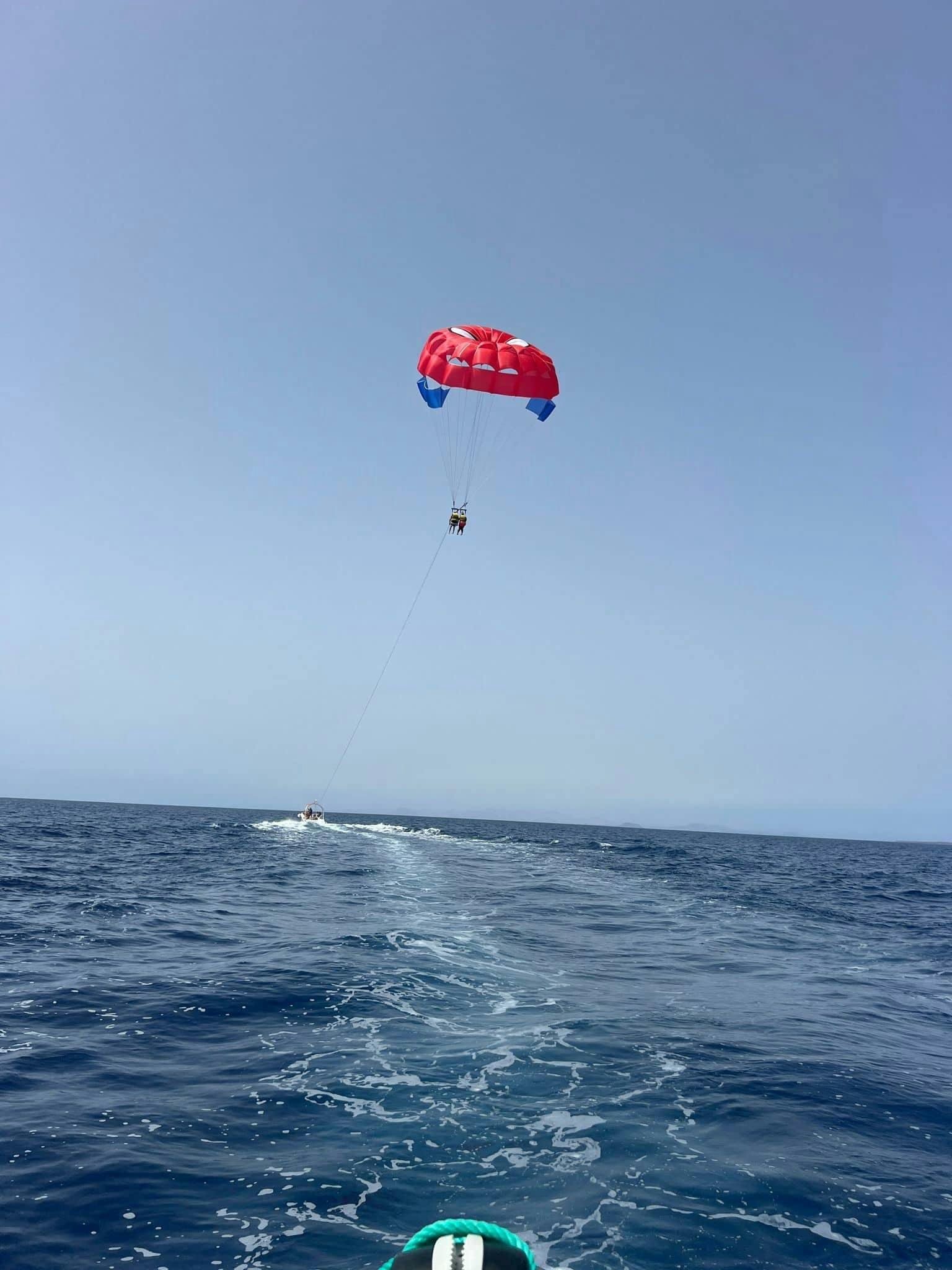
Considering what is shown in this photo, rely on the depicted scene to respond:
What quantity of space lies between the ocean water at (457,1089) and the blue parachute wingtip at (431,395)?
1764 centimetres

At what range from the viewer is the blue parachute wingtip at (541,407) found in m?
26.4

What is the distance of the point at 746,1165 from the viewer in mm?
8820

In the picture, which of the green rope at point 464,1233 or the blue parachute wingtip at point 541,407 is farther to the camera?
the blue parachute wingtip at point 541,407

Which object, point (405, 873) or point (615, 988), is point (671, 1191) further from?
point (405, 873)

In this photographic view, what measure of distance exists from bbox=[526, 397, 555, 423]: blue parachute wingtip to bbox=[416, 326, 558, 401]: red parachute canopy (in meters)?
1.15

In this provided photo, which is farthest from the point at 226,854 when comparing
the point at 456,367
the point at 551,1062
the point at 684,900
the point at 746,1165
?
the point at 746,1165

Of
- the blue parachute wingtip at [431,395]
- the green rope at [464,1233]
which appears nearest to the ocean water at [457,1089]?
the green rope at [464,1233]

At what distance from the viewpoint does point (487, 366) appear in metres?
24.1

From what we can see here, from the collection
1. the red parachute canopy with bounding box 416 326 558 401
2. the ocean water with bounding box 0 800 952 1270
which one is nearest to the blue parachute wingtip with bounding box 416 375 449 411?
the red parachute canopy with bounding box 416 326 558 401

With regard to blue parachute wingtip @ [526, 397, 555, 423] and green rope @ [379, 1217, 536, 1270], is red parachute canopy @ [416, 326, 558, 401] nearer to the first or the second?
blue parachute wingtip @ [526, 397, 555, 423]

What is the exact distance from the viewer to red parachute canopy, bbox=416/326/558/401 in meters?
24.1

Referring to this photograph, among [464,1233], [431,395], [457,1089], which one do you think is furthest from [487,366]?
[464,1233]

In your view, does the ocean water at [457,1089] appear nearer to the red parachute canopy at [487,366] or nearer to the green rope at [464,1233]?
the green rope at [464,1233]

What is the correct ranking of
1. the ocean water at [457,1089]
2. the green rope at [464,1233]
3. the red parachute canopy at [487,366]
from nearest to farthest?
1. the green rope at [464,1233]
2. the ocean water at [457,1089]
3. the red parachute canopy at [487,366]
